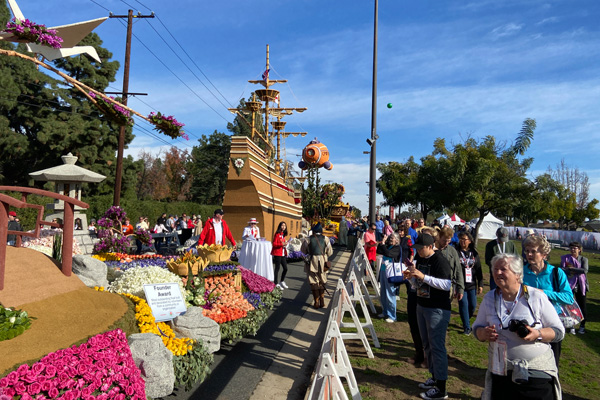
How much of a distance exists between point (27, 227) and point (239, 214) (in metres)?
10.3

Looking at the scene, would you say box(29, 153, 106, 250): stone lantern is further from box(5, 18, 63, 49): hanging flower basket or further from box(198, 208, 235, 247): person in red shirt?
box(5, 18, 63, 49): hanging flower basket

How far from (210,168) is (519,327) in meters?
56.9

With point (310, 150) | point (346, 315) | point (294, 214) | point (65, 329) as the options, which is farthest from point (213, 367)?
point (294, 214)

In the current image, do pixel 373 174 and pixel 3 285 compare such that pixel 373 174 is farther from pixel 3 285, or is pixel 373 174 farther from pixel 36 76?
pixel 36 76

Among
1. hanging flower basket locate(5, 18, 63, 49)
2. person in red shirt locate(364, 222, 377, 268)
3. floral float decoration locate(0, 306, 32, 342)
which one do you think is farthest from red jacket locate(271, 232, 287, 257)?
hanging flower basket locate(5, 18, 63, 49)

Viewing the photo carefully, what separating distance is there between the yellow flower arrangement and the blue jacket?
13.2 ft

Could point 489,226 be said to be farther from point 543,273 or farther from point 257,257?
point 543,273

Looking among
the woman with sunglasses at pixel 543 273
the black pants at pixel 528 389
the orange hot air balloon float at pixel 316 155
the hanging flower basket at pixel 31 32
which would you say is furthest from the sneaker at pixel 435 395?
the orange hot air balloon float at pixel 316 155

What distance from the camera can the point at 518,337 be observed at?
3297 mm

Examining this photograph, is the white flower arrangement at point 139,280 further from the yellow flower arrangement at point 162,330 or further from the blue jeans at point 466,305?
the blue jeans at point 466,305

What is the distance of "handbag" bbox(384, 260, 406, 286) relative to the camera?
27.1ft

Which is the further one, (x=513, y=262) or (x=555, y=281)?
(x=555, y=281)

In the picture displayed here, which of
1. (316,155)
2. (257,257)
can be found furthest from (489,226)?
(257,257)

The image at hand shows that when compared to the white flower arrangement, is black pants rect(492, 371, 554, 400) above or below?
below
